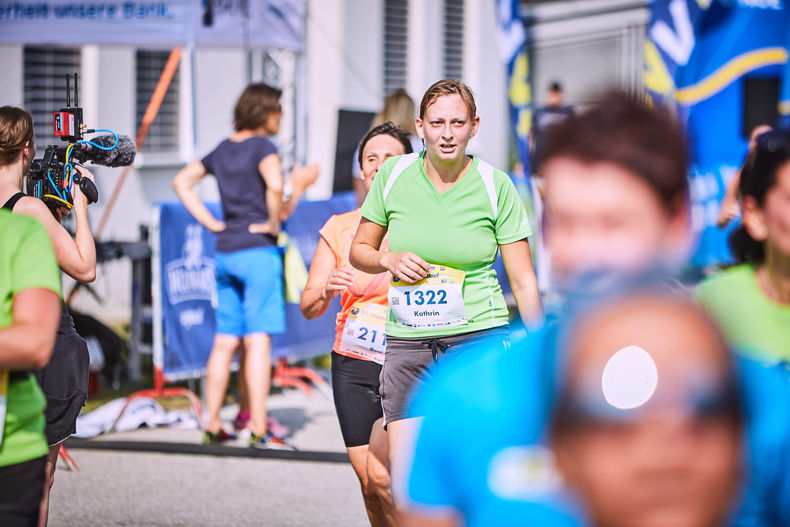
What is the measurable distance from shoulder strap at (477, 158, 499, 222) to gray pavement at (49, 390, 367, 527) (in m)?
2.13

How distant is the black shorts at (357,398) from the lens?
4352 mm

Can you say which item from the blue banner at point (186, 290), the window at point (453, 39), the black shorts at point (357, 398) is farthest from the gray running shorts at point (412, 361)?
the window at point (453, 39)

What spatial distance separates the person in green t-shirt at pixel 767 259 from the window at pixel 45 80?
41.2 feet

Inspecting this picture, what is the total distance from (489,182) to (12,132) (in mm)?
1632

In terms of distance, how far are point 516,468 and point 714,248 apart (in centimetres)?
971

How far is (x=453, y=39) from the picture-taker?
20906 mm

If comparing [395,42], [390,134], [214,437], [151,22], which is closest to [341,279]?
[390,134]

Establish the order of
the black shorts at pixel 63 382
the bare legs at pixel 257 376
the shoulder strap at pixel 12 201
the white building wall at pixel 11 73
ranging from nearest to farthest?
the shoulder strap at pixel 12 201 → the black shorts at pixel 63 382 → the bare legs at pixel 257 376 → the white building wall at pixel 11 73

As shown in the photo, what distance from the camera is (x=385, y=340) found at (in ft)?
13.7

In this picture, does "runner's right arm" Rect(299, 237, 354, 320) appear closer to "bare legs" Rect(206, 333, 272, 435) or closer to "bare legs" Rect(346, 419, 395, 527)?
"bare legs" Rect(346, 419, 395, 527)

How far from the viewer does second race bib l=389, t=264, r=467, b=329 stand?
12.5ft

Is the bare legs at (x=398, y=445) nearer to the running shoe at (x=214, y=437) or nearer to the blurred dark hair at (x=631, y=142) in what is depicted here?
the blurred dark hair at (x=631, y=142)

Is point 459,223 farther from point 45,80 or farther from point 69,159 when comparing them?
point 45,80

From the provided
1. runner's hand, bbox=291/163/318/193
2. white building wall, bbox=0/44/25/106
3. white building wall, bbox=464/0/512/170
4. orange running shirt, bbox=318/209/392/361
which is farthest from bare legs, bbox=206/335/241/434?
white building wall, bbox=464/0/512/170
